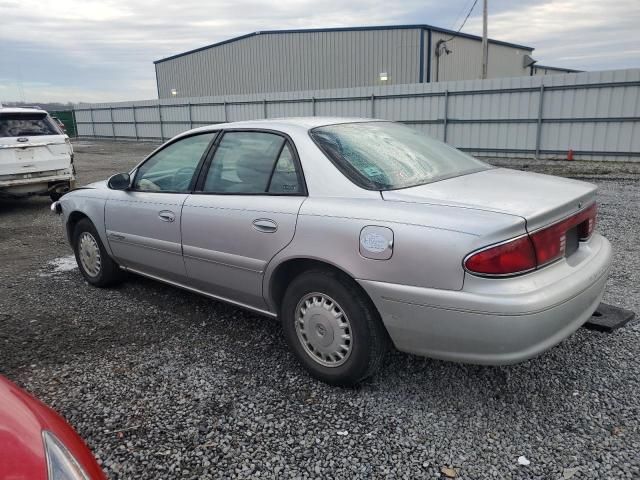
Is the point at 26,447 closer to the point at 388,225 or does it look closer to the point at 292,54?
the point at 388,225

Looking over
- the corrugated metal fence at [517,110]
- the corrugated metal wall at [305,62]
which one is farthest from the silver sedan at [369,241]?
→ the corrugated metal wall at [305,62]

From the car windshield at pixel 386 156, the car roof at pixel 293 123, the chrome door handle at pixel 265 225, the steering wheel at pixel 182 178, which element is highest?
the car roof at pixel 293 123

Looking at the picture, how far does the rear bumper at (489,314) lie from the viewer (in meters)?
2.34

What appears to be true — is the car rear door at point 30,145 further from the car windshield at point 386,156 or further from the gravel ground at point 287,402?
the car windshield at point 386,156

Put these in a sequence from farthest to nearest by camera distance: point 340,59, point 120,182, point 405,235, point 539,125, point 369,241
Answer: point 340,59 < point 539,125 < point 120,182 < point 369,241 < point 405,235

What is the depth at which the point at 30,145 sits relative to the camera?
853 cm

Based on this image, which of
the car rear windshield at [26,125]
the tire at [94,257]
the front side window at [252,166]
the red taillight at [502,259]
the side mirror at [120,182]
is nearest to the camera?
the red taillight at [502,259]

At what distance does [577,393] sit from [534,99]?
1322 cm

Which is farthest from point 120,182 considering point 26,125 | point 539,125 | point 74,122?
point 74,122

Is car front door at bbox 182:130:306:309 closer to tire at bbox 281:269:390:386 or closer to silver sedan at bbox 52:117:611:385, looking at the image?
silver sedan at bbox 52:117:611:385

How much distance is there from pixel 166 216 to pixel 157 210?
0.14 m

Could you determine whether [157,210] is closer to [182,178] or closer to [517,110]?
[182,178]

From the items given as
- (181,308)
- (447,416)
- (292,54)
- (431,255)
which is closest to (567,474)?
(447,416)

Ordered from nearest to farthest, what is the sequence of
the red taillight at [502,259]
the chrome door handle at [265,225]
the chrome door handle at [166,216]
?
the red taillight at [502,259], the chrome door handle at [265,225], the chrome door handle at [166,216]
